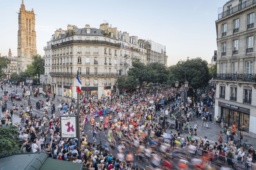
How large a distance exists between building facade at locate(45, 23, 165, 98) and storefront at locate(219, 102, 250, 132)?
1140 inches

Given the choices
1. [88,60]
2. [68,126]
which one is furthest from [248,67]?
[88,60]

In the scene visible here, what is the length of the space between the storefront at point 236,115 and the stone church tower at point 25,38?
399 ft

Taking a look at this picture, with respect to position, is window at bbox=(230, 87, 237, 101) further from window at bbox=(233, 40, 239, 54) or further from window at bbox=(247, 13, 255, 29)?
window at bbox=(247, 13, 255, 29)

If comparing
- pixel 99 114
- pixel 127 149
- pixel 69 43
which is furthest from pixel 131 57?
pixel 127 149

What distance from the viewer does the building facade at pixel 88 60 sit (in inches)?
2029

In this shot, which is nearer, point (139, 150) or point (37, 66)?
point (139, 150)

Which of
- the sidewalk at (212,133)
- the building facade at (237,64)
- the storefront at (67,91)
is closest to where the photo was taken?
the sidewalk at (212,133)

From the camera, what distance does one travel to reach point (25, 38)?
131500 millimetres

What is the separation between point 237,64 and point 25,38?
131m

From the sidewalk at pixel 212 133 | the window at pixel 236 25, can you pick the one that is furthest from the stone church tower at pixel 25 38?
the window at pixel 236 25

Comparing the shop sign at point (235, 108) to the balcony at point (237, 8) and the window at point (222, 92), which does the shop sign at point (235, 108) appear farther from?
the balcony at point (237, 8)

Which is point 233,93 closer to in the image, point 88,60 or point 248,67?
point 248,67

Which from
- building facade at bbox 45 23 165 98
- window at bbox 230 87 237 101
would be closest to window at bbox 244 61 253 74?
window at bbox 230 87 237 101

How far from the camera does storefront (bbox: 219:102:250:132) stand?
81.7 ft
